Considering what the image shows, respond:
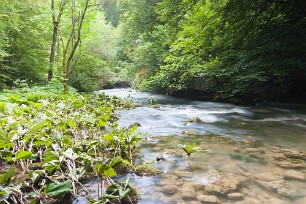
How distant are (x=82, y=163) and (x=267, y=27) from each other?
787 centimetres

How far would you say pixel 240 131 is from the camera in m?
5.00

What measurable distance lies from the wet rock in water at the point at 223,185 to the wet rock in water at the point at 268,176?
26cm

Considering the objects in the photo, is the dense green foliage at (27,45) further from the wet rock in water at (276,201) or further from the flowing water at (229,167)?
the wet rock in water at (276,201)

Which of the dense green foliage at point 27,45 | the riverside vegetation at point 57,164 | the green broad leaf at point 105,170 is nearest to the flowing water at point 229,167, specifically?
the riverside vegetation at point 57,164

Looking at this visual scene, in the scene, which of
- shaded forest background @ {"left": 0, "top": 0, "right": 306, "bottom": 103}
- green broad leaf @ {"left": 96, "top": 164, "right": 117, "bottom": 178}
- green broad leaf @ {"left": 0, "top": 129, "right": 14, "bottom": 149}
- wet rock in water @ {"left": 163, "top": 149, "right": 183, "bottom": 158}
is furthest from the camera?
shaded forest background @ {"left": 0, "top": 0, "right": 306, "bottom": 103}

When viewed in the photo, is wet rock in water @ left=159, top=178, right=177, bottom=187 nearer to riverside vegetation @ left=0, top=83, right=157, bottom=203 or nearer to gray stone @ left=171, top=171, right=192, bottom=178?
gray stone @ left=171, top=171, right=192, bottom=178

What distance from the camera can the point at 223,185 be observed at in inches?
92.7

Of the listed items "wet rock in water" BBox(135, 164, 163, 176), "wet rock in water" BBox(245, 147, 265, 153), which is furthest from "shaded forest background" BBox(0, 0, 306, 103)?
"wet rock in water" BBox(135, 164, 163, 176)

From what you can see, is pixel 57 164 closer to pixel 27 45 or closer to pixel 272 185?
pixel 272 185

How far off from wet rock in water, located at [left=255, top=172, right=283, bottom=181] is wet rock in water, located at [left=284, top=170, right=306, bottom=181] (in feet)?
0.30

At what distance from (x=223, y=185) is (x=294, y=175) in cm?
86

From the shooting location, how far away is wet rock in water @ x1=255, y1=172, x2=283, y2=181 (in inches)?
98.4

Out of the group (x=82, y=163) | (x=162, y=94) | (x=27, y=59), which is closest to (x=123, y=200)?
(x=82, y=163)

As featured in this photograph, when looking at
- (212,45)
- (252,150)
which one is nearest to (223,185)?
(252,150)
